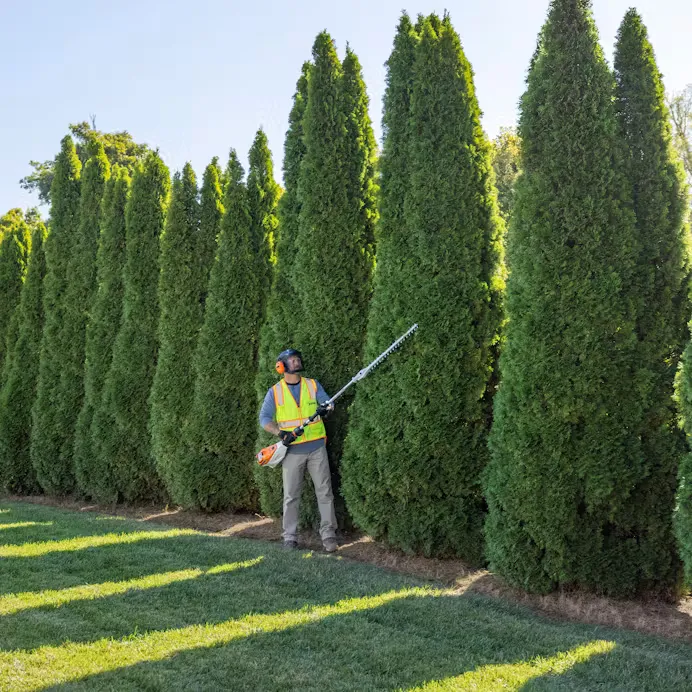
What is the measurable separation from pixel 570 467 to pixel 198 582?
3.04 m

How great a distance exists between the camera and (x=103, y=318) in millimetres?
11953

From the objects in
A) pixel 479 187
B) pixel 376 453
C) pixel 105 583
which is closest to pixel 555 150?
pixel 479 187

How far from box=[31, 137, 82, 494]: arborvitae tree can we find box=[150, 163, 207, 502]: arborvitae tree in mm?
2952

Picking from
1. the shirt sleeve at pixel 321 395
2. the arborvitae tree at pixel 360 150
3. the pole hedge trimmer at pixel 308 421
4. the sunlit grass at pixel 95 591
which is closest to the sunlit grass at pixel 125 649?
the sunlit grass at pixel 95 591

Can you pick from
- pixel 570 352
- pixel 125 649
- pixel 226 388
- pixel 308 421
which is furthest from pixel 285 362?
pixel 125 649

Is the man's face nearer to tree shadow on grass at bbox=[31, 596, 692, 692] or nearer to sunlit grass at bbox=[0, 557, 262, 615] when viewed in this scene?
sunlit grass at bbox=[0, 557, 262, 615]

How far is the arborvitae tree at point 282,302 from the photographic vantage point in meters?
8.71

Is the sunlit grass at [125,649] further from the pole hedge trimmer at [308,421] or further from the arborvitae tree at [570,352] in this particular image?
the pole hedge trimmer at [308,421]

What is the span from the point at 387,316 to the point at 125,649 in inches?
163

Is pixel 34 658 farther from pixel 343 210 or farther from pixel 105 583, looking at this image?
pixel 343 210

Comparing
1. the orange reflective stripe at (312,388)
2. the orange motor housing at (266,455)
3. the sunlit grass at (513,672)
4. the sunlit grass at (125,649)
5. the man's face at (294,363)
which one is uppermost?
the man's face at (294,363)

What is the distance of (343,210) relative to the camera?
8430mm

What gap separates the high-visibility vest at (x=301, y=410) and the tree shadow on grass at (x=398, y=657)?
9.25 ft

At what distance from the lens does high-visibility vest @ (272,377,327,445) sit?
305 inches
